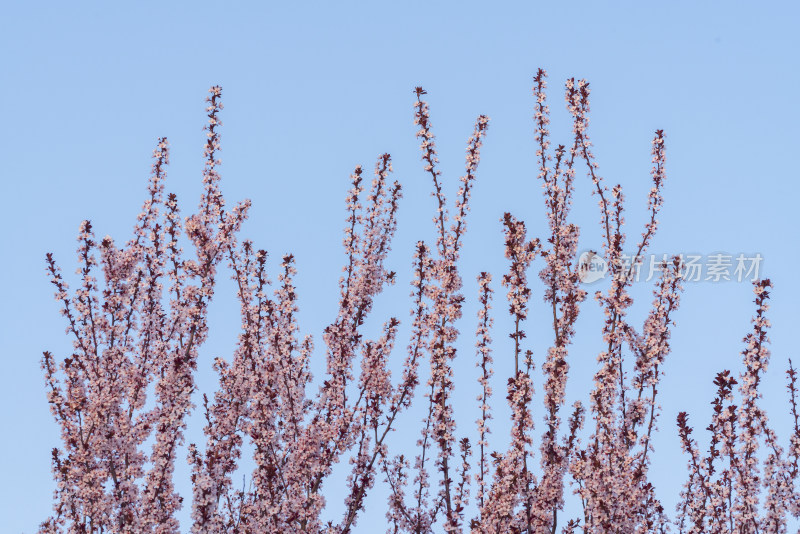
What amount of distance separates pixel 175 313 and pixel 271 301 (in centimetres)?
145

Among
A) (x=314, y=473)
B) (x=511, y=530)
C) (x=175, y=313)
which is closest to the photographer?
(x=511, y=530)

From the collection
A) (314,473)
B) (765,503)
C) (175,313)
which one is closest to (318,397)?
(314,473)

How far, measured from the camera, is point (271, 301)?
1307 cm

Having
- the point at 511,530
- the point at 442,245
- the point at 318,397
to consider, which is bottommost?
the point at 511,530

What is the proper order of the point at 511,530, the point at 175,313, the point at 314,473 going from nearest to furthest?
the point at 511,530 → the point at 314,473 → the point at 175,313

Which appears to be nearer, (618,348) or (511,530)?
(511,530)

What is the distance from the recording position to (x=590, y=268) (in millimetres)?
13852

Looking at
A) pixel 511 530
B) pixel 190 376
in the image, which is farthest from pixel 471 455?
pixel 190 376

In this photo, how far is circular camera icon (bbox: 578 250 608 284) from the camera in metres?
13.7

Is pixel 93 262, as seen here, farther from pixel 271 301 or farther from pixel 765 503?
pixel 765 503

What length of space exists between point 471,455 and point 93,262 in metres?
6.53

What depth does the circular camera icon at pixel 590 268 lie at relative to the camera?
45.1 feet

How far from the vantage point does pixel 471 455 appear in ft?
39.4

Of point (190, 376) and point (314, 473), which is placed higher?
point (190, 376)
